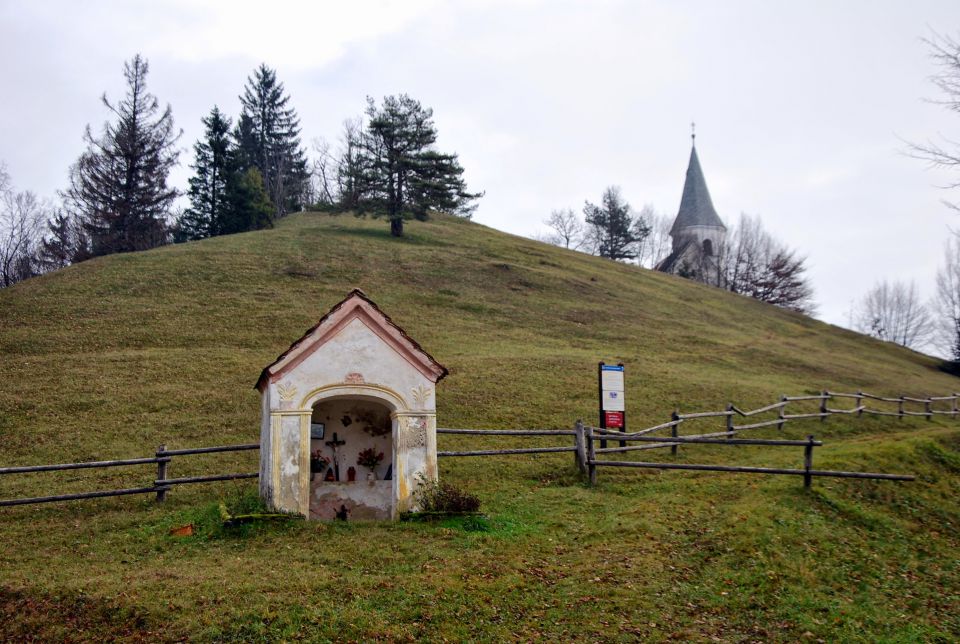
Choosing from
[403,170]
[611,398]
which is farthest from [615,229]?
[611,398]

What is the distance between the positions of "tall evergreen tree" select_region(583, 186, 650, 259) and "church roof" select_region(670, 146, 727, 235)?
4732 millimetres

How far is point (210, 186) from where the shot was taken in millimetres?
61875

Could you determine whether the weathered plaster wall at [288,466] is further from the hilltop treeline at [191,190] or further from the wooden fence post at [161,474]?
the hilltop treeline at [191,190]

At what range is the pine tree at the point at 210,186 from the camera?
196ft

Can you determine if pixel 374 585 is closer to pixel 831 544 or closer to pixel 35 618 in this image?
pixel 35 618

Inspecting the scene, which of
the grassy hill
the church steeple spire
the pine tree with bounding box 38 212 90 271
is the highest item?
the church steeple spire

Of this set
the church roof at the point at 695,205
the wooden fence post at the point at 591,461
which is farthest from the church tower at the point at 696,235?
the wooden fence post at the point at 591,461

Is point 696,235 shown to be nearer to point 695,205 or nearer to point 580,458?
point 695,205

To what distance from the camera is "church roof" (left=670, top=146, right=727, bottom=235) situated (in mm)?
79875

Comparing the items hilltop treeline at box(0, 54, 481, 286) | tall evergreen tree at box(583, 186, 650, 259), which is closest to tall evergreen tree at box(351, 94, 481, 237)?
hilltop treeline at box(0, 54, 481, 286)

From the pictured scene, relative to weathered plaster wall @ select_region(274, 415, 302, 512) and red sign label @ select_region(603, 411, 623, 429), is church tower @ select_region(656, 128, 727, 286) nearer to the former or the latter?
red sign label @ select_region(603, 411, 623, 429)

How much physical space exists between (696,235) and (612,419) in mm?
65709

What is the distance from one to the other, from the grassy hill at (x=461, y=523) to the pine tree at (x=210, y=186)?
2190 cm

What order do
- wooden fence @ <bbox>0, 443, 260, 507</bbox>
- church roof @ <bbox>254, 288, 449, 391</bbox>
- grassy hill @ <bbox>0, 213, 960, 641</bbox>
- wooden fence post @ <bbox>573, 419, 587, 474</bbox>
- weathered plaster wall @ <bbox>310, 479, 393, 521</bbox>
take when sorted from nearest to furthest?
grassy hill @ <bbox>0, 213, 960, 641</bbox> → church roof @ <bbox>254, 288, 449, 391</bbox> → weathered plaster wall @ <bbox>310, 479, 393, 521</bbox> → wooden fence @ <bbox>0, 443, 260, 507</bbox> → wooden fence post @ <bbox>573, 419, 587, 474</bbox>
